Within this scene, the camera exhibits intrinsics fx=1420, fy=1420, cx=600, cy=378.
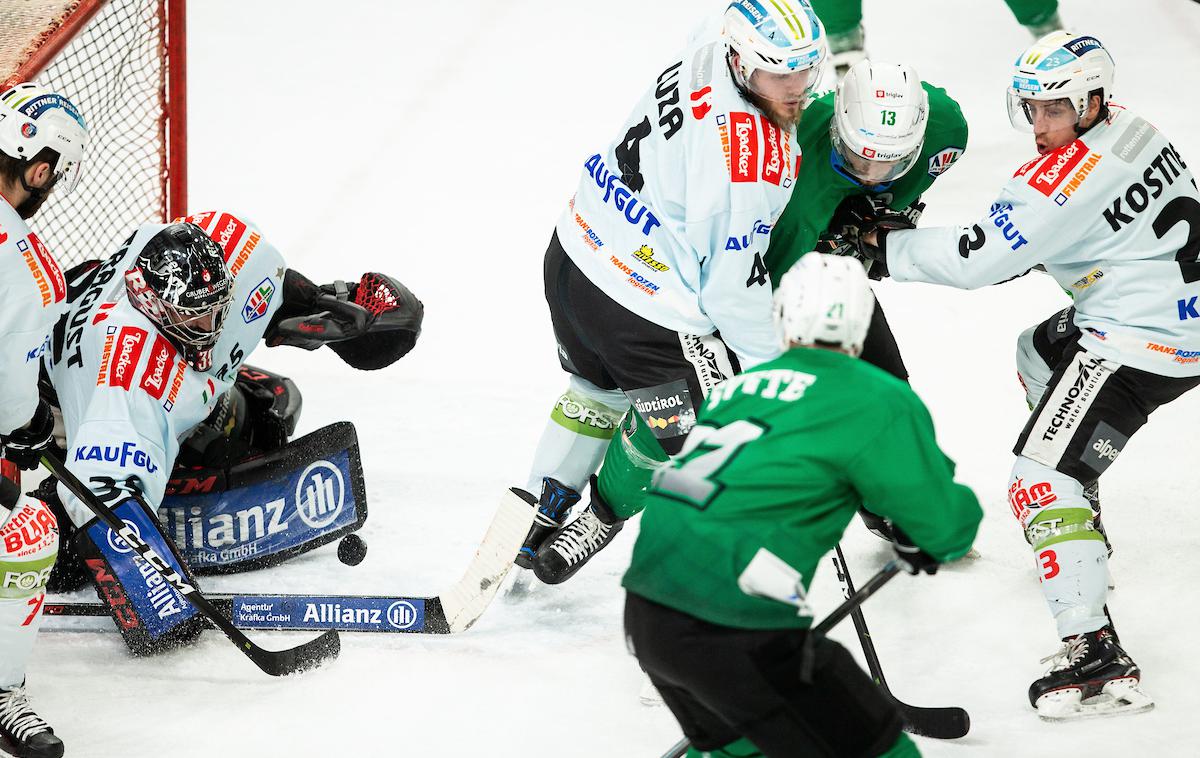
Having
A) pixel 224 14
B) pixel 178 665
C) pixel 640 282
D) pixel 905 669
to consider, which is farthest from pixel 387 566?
pixel 224 14

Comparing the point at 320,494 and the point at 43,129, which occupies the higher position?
the point at 43,129

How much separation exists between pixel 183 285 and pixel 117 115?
252 centimetres

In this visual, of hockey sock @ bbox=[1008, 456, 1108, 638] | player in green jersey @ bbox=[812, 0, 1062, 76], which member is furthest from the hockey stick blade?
player in green jersey @ bbox=[812, 0, 1062, 76]

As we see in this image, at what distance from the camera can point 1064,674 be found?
3027mm

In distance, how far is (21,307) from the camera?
9.07ft

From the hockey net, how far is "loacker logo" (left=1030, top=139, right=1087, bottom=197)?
2960mm

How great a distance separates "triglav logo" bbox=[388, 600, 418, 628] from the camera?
3.41 m

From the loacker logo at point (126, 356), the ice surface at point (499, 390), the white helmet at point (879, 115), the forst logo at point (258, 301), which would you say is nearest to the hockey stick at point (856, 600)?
the ice surface at point (499, 390)

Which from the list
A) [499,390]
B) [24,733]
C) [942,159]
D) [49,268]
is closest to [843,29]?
[499,390]

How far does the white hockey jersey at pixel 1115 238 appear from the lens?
308 cm

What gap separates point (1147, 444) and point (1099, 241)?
155 centimetres

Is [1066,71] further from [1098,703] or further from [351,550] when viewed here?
[351,550]

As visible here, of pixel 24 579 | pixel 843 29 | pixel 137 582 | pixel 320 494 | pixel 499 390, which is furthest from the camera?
pixel 843 29

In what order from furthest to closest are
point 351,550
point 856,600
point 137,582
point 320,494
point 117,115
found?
point 117,115
point 320,494
point 351,550
point 137,582
point 856,600
